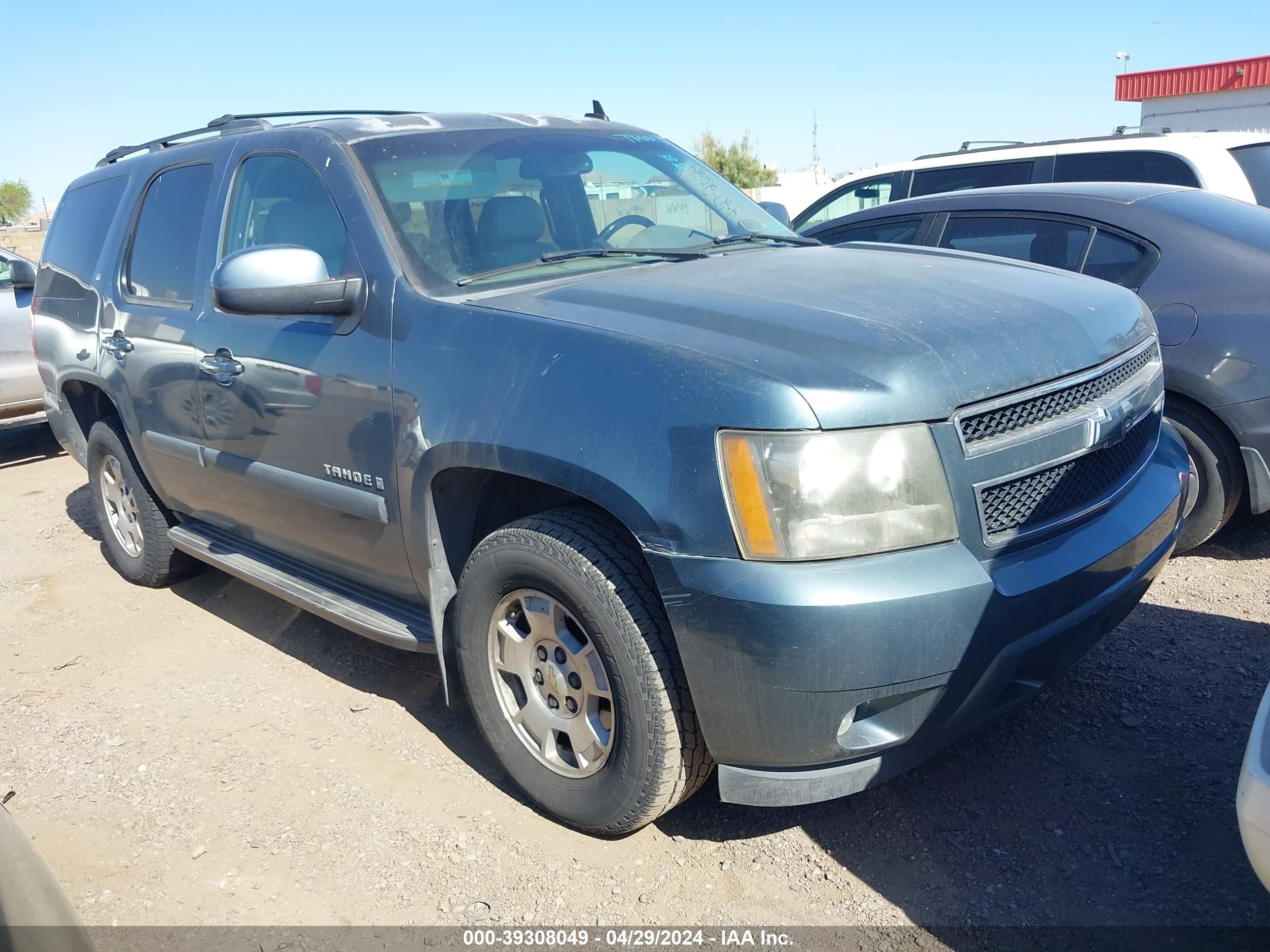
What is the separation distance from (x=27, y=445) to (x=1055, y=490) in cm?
933

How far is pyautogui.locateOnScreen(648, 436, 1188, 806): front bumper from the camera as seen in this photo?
6.97ft

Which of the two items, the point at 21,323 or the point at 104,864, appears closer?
the point at 104,864

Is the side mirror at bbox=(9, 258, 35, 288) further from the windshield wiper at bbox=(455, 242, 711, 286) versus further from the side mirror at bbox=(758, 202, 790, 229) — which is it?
the windshield wiper at bbox=(455, 242, 711, 286)

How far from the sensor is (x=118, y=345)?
427cm

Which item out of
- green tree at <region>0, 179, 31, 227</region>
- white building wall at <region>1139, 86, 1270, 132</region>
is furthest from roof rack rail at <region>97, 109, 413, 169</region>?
green tree at <region>0, 179, 31, 227</region>

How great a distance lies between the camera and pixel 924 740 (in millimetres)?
2328

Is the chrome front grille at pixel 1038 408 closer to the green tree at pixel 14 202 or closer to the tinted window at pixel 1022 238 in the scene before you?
the tinted window at pixel 1022 238

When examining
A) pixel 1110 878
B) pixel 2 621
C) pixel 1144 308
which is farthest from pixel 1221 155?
pixel 2 621

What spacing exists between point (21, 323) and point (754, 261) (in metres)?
6.98

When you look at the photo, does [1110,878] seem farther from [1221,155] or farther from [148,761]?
[1221,155]

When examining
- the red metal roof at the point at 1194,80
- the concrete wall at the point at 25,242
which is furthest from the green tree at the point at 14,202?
the red metal roof at the point at 1194,80

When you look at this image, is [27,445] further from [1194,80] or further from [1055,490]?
[1194,80]

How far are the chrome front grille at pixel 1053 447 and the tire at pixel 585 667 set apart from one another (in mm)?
803

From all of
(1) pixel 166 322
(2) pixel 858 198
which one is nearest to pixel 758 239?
(1) pixel 166 322
